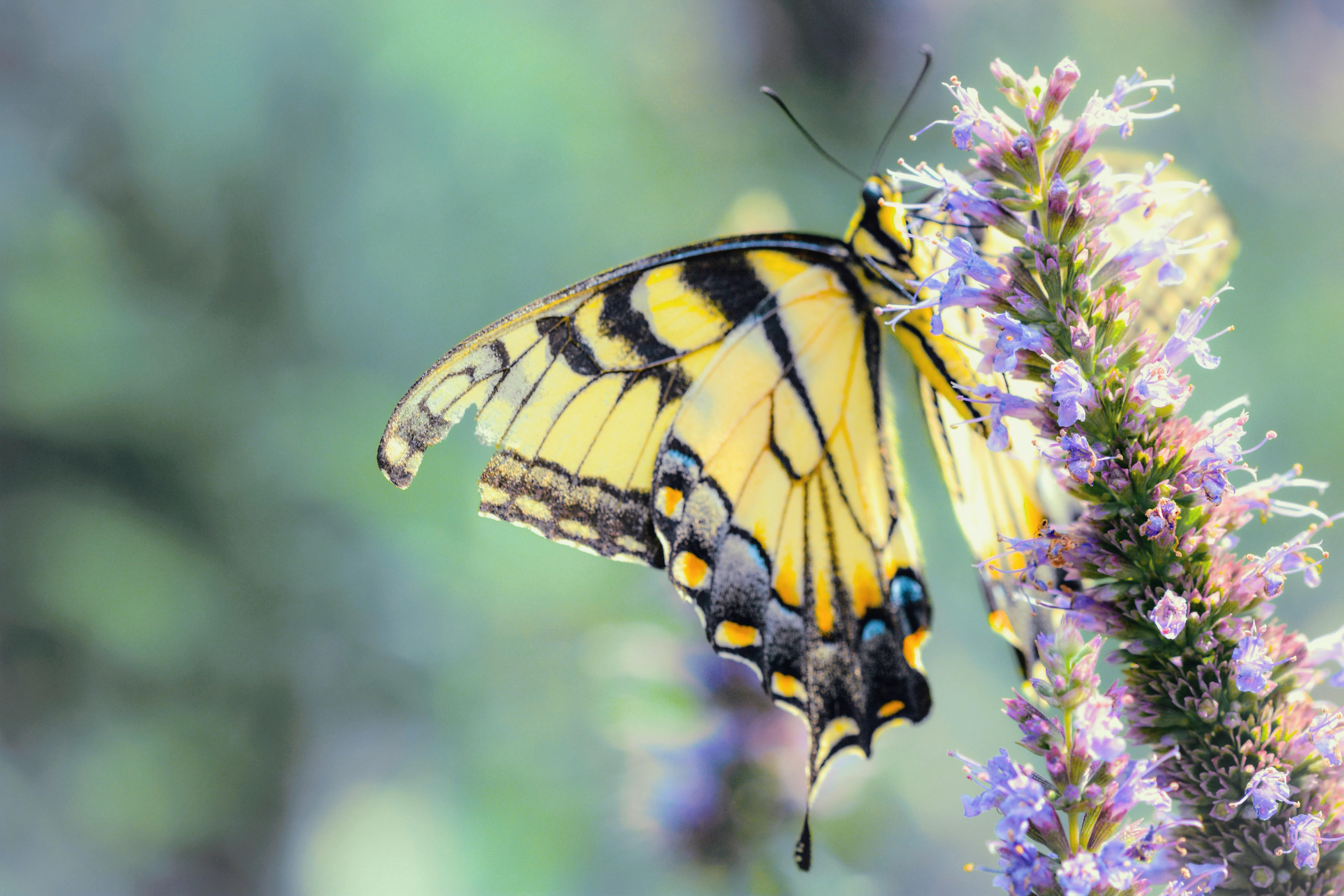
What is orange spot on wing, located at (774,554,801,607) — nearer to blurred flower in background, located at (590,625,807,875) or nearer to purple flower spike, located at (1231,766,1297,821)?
blurred flower in background, located at (590,625,807,875)

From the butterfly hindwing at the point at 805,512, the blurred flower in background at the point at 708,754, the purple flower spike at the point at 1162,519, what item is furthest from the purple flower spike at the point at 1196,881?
the blurred flower in background at the point at 708,754

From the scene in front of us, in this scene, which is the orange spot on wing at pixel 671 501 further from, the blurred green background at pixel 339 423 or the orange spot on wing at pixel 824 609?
the blurred green background at pixel 339 423

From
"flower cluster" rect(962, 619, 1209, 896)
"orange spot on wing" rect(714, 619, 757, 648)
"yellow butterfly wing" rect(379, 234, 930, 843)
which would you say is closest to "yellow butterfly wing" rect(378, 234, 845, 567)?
"yellow butterfly wing" rect(379, 234, 930, 843)

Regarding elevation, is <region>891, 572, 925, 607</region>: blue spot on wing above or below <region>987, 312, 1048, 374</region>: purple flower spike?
above

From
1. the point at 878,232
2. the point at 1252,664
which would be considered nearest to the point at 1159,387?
the point at 1252,664

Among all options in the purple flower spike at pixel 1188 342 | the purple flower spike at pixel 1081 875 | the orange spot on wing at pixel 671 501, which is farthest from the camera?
the orange spot on wing at pixel 671 501

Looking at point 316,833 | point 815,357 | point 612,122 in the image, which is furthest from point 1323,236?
point 316,833
